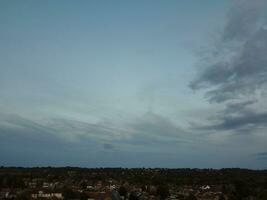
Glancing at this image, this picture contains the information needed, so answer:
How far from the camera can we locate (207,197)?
369 ft

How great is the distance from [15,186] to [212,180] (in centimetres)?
6045

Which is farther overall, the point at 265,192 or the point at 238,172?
the point at 238,172

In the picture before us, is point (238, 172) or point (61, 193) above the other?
point (238, 172)

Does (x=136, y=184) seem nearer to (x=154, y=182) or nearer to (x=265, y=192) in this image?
(x=154, y=182)

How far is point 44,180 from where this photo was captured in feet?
538

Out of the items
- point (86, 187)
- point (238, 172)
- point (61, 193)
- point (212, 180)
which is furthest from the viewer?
point (238, 172)

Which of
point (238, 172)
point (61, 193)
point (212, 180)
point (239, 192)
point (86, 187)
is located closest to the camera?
point (239, 192)

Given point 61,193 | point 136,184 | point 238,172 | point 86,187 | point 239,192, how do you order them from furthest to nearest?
point 238,172 → point 136,184 → point 86,187 → point 61,193 → point 239,192

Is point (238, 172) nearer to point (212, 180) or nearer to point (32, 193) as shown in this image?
point (212, 180)

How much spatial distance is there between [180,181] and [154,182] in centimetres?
1135

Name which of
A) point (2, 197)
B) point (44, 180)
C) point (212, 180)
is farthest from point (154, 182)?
point (2, 197)

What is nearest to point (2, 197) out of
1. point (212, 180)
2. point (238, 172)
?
point (212, 180)

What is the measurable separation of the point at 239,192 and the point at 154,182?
149 ft

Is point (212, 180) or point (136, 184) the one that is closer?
point (136, 184)
